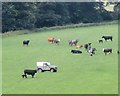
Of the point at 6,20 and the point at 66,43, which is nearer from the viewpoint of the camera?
the point at 66,43

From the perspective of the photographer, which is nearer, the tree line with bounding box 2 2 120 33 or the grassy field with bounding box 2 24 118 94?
the grassy field with bounding box 2 24 118 94

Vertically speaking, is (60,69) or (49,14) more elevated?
(49,14)

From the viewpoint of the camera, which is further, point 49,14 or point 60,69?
point 49,14

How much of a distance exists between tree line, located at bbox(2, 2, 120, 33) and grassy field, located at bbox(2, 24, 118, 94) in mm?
14739

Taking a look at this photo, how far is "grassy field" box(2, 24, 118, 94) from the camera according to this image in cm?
2297

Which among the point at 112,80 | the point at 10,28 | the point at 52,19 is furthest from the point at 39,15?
the point at 112,80

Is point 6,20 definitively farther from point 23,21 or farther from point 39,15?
point 39,15

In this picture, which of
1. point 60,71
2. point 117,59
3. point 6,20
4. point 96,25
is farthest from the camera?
point 96,25

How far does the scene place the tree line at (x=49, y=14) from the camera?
60.1 meters

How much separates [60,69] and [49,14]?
38.4 metres

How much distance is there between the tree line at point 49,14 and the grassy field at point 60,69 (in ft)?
48.4

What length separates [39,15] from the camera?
6594cm

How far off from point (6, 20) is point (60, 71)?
33063 mm

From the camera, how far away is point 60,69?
94.1 ft
